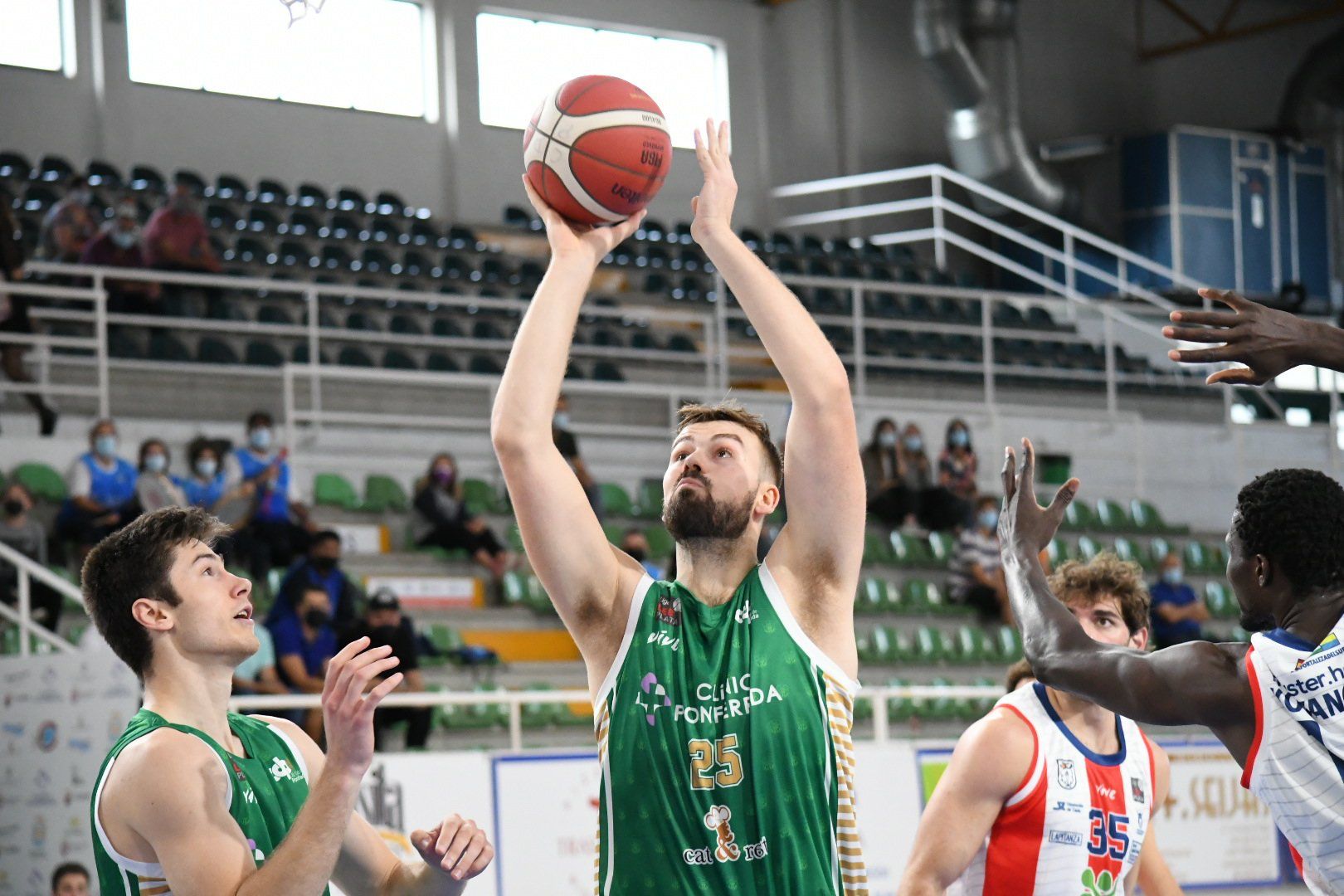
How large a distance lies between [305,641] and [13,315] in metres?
4.03

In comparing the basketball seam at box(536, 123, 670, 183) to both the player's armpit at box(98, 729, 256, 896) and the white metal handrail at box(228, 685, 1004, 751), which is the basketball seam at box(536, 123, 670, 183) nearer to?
the player's armpit at box(98, 729, 256, 896)

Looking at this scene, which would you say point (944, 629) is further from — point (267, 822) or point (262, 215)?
point (267, 822)

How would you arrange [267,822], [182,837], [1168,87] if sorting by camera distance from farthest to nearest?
[1168,87] → [267,822] → [182,837]

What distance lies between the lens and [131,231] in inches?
529

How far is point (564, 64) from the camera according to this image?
2067 cm

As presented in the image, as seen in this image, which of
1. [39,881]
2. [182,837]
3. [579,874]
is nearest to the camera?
[182,837]

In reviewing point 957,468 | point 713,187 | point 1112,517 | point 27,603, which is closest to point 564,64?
point 957,468

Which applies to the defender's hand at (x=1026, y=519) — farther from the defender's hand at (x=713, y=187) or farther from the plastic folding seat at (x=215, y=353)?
the plastic folding seat at (x=215, y=353)

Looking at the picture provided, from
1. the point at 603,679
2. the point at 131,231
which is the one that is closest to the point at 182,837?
the point at 603,679

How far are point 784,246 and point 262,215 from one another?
6073 millimetres

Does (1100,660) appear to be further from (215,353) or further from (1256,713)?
(215,353)

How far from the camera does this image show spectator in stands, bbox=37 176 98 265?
13.4 metres

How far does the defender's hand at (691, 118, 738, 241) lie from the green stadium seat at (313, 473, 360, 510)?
930cm

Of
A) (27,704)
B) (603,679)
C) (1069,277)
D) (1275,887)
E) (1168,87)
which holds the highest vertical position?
(1168,87)
